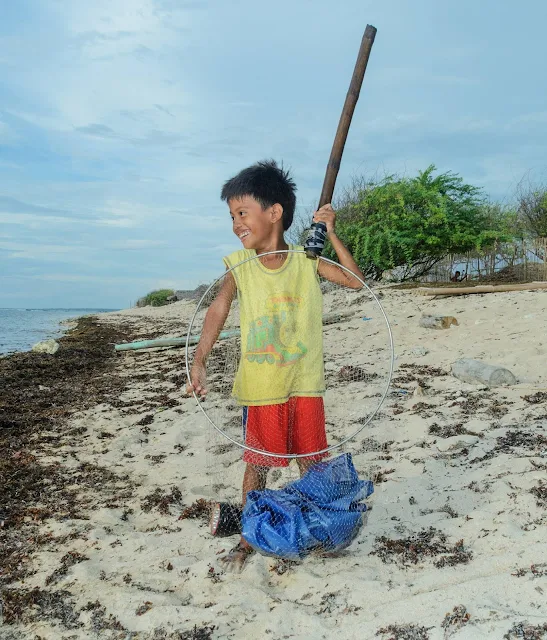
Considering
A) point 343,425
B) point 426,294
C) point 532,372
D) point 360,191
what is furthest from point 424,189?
point 343,425

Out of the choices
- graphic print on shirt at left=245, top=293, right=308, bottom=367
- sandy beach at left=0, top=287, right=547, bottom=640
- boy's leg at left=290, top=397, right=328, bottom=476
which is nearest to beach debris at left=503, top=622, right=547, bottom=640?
sandy beach at left=0, top=287, right=547, bottom=640

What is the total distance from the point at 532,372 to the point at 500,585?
12.9ft

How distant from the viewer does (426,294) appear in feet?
42.0

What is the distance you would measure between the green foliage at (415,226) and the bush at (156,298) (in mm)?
16026

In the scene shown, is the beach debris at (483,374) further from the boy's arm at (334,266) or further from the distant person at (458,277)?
the distant person at (458,277)

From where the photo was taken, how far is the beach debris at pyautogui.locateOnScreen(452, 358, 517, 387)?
561 centimetres

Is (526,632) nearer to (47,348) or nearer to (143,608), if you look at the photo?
(143,608)

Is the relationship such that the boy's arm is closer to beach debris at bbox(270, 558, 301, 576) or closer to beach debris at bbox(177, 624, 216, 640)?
beach debris at bbox(270, 558, 301, 576)

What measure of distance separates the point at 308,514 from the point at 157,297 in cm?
3090

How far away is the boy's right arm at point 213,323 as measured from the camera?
10.2 feet

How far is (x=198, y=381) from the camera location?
307 centimetres

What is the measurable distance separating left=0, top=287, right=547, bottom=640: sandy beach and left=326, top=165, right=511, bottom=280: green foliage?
1170 centimetres

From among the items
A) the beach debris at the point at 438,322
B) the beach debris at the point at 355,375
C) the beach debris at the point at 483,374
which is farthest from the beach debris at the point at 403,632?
the beach debris at the point at 438,322

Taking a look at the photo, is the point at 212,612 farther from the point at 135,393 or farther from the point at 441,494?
the point at 135,393
